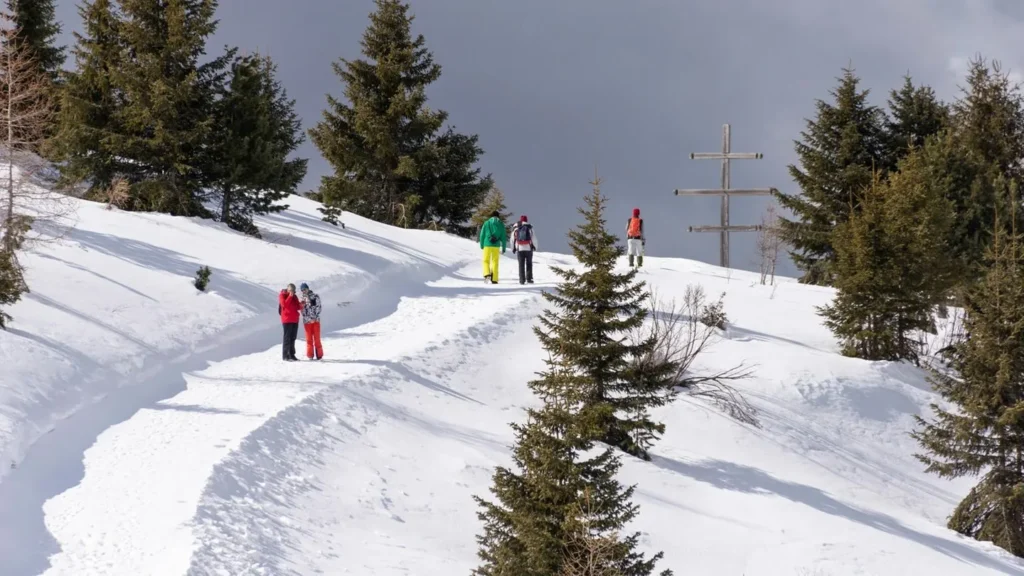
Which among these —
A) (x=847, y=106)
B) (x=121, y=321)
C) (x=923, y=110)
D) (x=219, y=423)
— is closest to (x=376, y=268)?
(x=121, y=321)

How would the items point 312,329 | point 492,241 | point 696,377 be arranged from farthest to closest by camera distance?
1. point 492,241
2. point 696,377
3. point 312,329

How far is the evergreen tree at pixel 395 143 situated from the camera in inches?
1463

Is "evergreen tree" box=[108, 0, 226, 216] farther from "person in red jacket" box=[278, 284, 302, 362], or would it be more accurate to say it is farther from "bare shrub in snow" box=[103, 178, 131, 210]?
"person in red jacket" box=[278, 284, 302, 362]

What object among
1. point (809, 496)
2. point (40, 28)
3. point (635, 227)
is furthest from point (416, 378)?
point (40, 28)

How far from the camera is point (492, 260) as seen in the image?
76.8 ft

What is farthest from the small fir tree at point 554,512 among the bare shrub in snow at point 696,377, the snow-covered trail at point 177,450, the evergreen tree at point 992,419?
the evergreen tree at point 992,419

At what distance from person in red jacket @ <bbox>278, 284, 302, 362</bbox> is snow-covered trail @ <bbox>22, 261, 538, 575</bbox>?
0.85 ft

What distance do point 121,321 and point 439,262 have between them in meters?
12.9

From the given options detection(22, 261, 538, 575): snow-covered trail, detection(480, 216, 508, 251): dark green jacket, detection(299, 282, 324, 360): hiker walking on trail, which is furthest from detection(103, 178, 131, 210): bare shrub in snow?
detection(299, 282, 324, 360): hiker walking on trail

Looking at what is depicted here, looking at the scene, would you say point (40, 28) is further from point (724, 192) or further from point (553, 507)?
point (553, 507)

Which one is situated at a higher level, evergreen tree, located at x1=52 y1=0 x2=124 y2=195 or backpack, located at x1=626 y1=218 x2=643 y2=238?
evergreen tree, located at x1=52 y1=0 x2=124 y2=195

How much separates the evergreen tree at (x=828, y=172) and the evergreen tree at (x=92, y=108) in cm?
2154

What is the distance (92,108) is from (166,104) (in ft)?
Result: 9.78

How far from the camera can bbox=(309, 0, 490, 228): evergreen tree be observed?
37.2 metres
